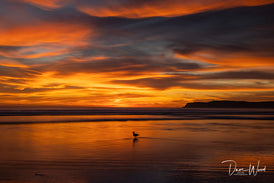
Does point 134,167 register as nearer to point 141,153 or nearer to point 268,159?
point 141,153

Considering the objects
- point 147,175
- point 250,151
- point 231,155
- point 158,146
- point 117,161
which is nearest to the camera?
point 147,175

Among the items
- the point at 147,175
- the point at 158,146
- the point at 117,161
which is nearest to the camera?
the point at 147,175

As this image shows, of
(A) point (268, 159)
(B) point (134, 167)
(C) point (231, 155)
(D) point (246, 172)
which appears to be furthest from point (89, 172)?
(A) point (268, 159)

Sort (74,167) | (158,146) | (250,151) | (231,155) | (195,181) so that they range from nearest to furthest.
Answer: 1. (195,181)
2. (74,167)
3. (231,155)
4. (250,151)
5. (158,146)

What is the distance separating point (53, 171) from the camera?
9023 mm

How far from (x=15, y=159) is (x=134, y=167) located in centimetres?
548

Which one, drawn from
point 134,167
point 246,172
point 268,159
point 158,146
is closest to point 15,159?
point 134,167

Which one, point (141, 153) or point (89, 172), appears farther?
point (141, 153)

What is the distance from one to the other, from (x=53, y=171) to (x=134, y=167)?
3037 millimetres

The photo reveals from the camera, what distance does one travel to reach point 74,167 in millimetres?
9656

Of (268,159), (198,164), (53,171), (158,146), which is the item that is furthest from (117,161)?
(268,159)

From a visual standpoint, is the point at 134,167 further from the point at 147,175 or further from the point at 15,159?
the point at 15,159

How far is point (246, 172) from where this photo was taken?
9.12 meters

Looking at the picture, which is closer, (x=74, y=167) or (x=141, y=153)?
(x=74, y=167)
